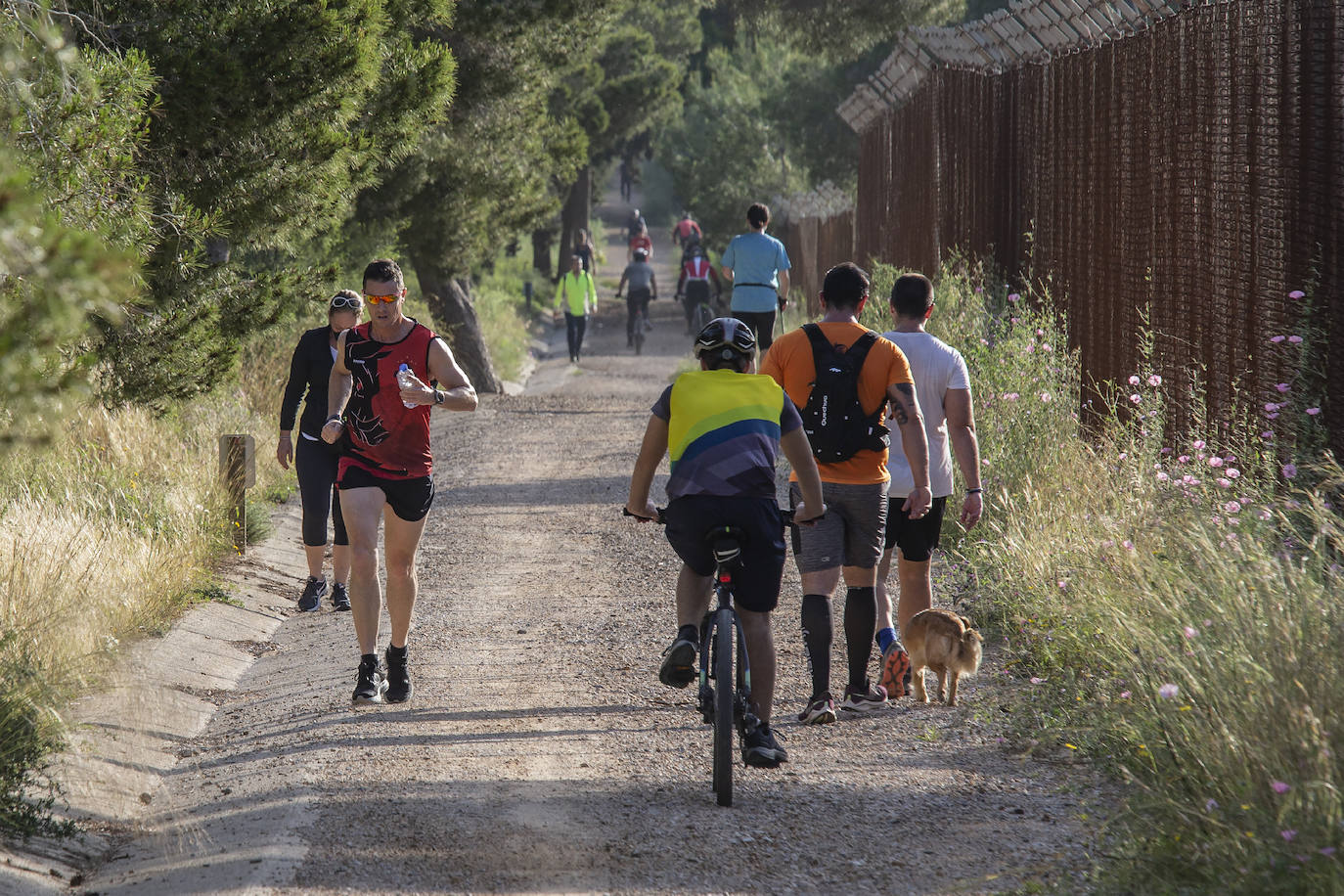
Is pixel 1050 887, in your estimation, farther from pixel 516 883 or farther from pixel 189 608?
pixel 189 608

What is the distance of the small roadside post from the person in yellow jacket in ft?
46.5

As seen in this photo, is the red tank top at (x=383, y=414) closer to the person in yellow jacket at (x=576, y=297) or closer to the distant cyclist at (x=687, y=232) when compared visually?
the person in yellow jacket at (x=576, y=297)

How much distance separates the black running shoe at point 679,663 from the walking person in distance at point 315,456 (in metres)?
3.56

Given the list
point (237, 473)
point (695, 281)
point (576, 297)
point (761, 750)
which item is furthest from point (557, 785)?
point (695, 281)

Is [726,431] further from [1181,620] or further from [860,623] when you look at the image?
[1181,620]

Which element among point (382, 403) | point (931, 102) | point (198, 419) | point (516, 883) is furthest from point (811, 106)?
point (516, 883)

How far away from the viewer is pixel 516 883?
4629mm

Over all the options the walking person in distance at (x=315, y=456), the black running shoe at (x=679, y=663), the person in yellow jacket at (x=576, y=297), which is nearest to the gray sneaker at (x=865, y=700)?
the black running shoe at (x=679, y=663)

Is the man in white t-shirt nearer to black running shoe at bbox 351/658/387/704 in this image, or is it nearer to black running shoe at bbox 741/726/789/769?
black running shoe at bbox 741/726/789/769

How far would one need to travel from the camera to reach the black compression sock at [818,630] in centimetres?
618

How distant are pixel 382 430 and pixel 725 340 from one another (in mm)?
1925

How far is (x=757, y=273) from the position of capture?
14148 millimetres

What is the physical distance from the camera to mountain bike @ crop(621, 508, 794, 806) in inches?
207

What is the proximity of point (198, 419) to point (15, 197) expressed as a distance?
975cm
